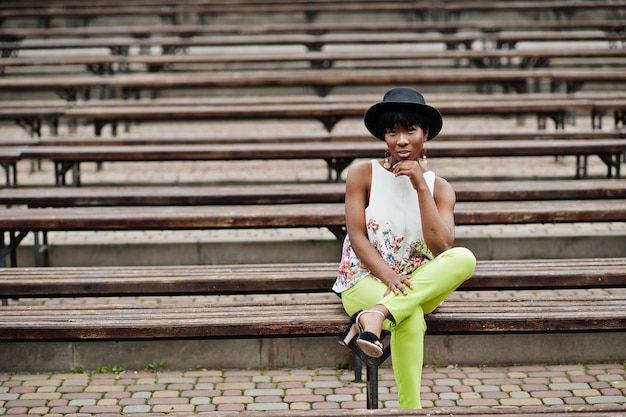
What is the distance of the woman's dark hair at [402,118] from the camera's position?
385cm

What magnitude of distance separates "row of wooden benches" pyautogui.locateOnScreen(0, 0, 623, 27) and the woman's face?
10.8 meters

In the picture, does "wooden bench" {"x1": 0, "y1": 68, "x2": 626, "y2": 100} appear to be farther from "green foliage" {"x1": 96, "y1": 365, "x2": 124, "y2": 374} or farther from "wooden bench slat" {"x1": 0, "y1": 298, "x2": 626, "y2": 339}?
"wooden bench slat" {"x1": 0, "y1": 298, "x2": 626, "y2": 339}

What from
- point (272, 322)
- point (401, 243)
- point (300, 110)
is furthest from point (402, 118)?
point (300, 110)

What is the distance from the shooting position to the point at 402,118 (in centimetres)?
384

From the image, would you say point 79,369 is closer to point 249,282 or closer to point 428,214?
point 249,282

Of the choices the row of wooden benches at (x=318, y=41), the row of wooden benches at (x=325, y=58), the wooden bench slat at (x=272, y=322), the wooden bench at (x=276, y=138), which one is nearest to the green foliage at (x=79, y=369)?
the wooden bench slat at (x=272, y=322)

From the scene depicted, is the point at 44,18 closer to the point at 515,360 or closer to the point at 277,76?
the point at 277,76

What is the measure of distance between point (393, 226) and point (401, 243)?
86 mm

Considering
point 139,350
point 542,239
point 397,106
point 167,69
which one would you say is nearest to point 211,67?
point 167,69

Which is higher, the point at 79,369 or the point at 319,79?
the point at 319,79

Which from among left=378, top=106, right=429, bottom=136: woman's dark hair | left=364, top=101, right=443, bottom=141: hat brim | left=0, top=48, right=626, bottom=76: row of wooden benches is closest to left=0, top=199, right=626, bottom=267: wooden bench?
left=364, top=101, right=443, bottom=141: hat brim

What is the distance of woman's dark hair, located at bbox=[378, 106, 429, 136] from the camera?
385 centimetres

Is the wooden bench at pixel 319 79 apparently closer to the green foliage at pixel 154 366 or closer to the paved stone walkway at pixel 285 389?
the green foliage at pixel 154 366

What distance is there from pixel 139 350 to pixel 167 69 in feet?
28.9
